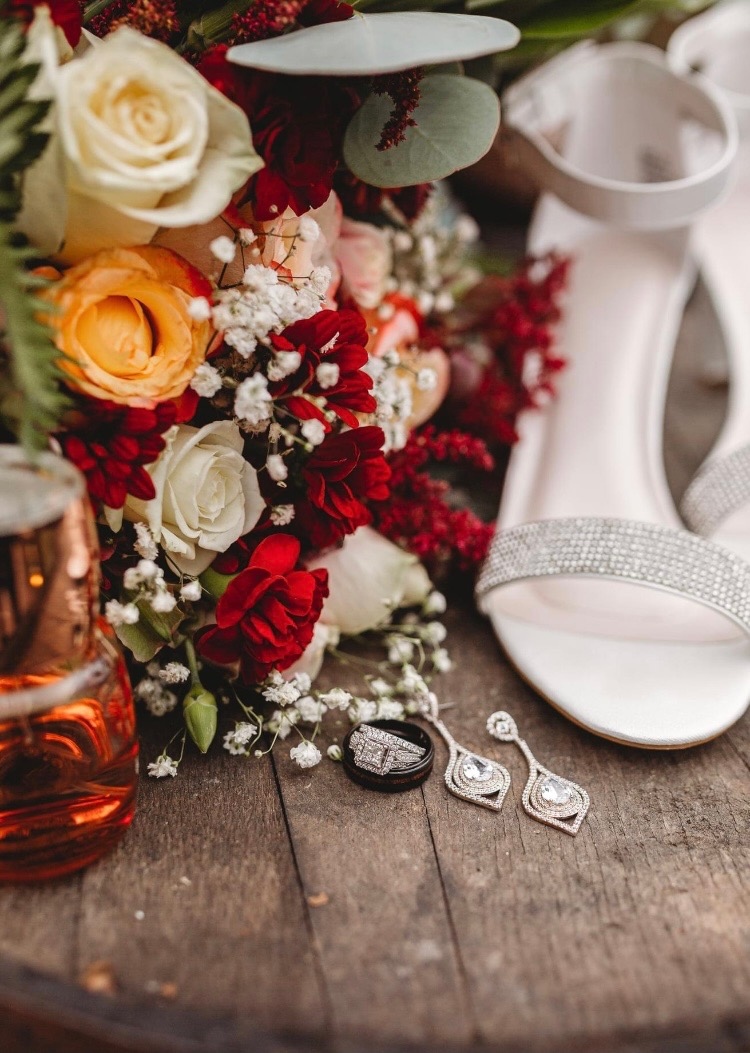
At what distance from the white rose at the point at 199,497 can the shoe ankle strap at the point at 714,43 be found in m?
0.94

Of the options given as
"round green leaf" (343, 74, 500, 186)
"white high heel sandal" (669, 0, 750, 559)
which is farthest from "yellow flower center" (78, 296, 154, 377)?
"white high heel sandal" (669, 0, 750, 559)

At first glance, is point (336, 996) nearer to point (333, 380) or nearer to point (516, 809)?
point (516, 809)

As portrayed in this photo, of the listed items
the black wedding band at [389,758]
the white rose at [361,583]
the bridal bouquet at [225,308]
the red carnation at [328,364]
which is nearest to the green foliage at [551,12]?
the bridal bouquet at [225,308]

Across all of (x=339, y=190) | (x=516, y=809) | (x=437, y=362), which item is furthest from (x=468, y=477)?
(x=516, y=809)

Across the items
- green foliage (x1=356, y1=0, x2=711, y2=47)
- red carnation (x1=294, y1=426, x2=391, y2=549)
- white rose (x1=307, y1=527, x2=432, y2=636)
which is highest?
green foliage (x1=356, y1=0, x2=711, y2=47)

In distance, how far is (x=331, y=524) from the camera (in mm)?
634

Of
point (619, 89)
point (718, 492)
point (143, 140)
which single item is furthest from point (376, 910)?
point (619, 89)

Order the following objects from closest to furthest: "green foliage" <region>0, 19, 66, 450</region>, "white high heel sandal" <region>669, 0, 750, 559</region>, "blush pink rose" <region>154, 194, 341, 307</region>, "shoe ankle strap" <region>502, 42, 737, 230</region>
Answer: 1. "green foliage" <region>0, 19, 66, 450</region>
2. "blush pink rose" <region>154, 194, 341, 307</region>
3. "shoe ankle strap" <region>502, 42, 737, 230</region>
4. "white high heel sandal" <region>669, 0, 750, 559</region>

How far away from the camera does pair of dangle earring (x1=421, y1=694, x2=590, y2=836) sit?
1.99 feet

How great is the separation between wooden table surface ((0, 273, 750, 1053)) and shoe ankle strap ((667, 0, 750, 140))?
0.98 m

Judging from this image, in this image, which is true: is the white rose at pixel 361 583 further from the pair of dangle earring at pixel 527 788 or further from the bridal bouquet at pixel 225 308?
the pair of dangle earring at pixel 527 788

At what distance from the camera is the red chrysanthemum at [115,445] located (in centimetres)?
52

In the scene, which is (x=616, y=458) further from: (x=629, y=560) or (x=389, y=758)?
(x=389, y=758)

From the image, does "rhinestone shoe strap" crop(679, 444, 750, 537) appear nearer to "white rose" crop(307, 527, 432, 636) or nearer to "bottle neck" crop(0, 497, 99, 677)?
"white rose" crop(307, 527, 432, 636)
